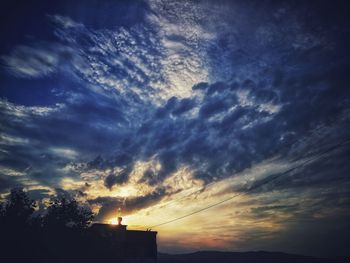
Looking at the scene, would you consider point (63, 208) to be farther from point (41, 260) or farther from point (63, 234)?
point (41, 260)

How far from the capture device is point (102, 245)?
30.6m

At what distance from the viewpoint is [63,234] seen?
2997cm

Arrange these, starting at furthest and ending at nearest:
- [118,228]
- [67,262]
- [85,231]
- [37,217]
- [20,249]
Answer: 1. [37,217]
2. [118,228]
3. [85,231]
4. [67,262]
5. [20,249]

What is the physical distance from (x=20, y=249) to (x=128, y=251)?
15.0 metres

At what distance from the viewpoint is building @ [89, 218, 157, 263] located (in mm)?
33578

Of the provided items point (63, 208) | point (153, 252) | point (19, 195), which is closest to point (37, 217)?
point (19, 195)

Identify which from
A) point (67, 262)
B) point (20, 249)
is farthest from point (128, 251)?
point (20, 249)

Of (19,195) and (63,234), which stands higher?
(19,195)

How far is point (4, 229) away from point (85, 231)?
33.6 feet

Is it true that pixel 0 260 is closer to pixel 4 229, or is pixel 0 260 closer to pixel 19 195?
pixel 4 229

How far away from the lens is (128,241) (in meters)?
35.4

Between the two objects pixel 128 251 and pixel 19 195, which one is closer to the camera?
pixel 128 251

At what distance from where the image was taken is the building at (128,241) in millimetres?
33578

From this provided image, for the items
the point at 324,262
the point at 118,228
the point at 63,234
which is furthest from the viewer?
the point at 324,262
